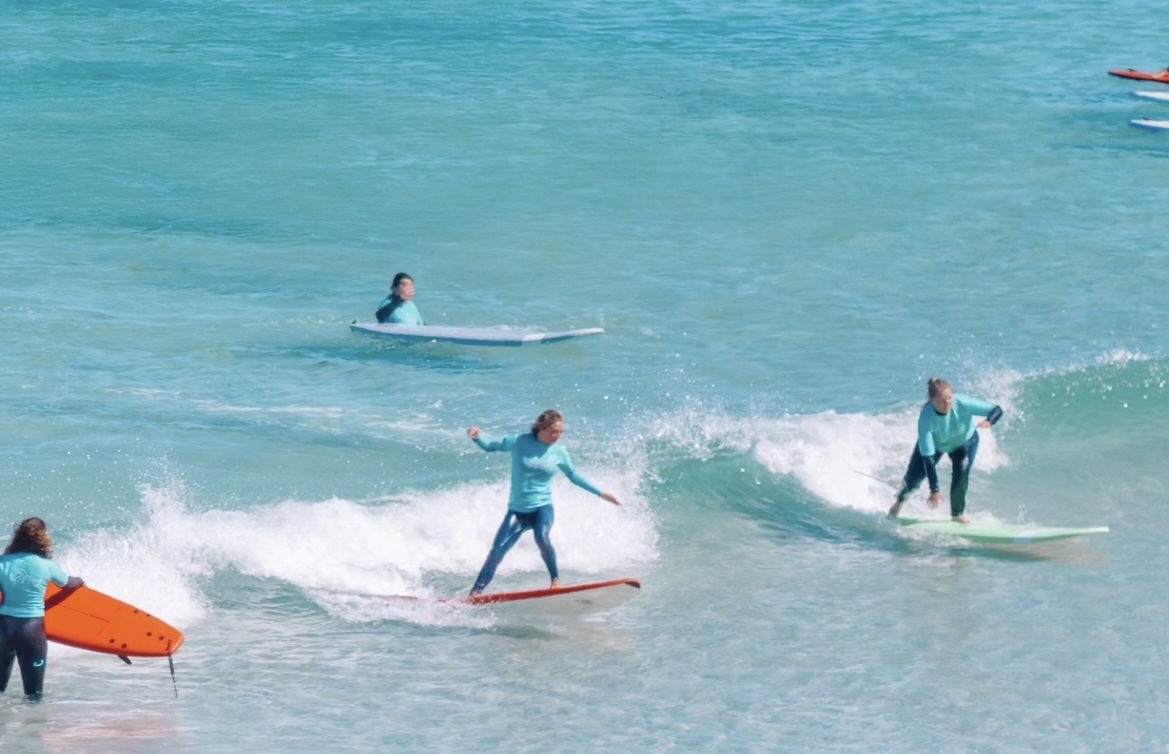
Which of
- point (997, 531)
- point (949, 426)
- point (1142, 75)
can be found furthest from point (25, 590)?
point (1142, 75)

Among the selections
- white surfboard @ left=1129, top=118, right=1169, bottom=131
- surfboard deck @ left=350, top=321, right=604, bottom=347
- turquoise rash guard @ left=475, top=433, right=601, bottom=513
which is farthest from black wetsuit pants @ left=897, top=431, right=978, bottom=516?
white surfboard @ left=1129, top=118, right=1169, bottom=131

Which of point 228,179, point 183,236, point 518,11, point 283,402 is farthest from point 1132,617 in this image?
point 518,11

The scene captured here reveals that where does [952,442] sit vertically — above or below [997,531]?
above

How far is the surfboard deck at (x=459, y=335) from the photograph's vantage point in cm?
2145

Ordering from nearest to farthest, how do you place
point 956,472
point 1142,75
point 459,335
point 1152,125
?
point 956,472 < point 459,335 < point 1152,125 < point 1142,75

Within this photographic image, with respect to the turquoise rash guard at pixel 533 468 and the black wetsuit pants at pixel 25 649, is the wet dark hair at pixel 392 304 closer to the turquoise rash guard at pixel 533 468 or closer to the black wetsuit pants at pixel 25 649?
the turquoise rash guard at pixel 533 468

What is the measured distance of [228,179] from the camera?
31.7 metres

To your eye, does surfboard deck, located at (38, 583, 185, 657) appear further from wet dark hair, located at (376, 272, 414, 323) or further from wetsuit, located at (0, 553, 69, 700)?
wet dark hair, located at (376, 272, 414, 323)

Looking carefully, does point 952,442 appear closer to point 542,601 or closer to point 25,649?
point 542,601

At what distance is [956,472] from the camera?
1591 centimetres

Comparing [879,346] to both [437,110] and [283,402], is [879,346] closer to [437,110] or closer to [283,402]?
[283,402]

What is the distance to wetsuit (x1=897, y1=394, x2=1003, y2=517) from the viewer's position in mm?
15547

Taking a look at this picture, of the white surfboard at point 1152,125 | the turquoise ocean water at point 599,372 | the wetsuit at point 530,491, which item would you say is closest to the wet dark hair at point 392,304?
the turquoise ocean water at point 599,372

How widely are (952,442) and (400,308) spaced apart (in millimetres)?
8102
